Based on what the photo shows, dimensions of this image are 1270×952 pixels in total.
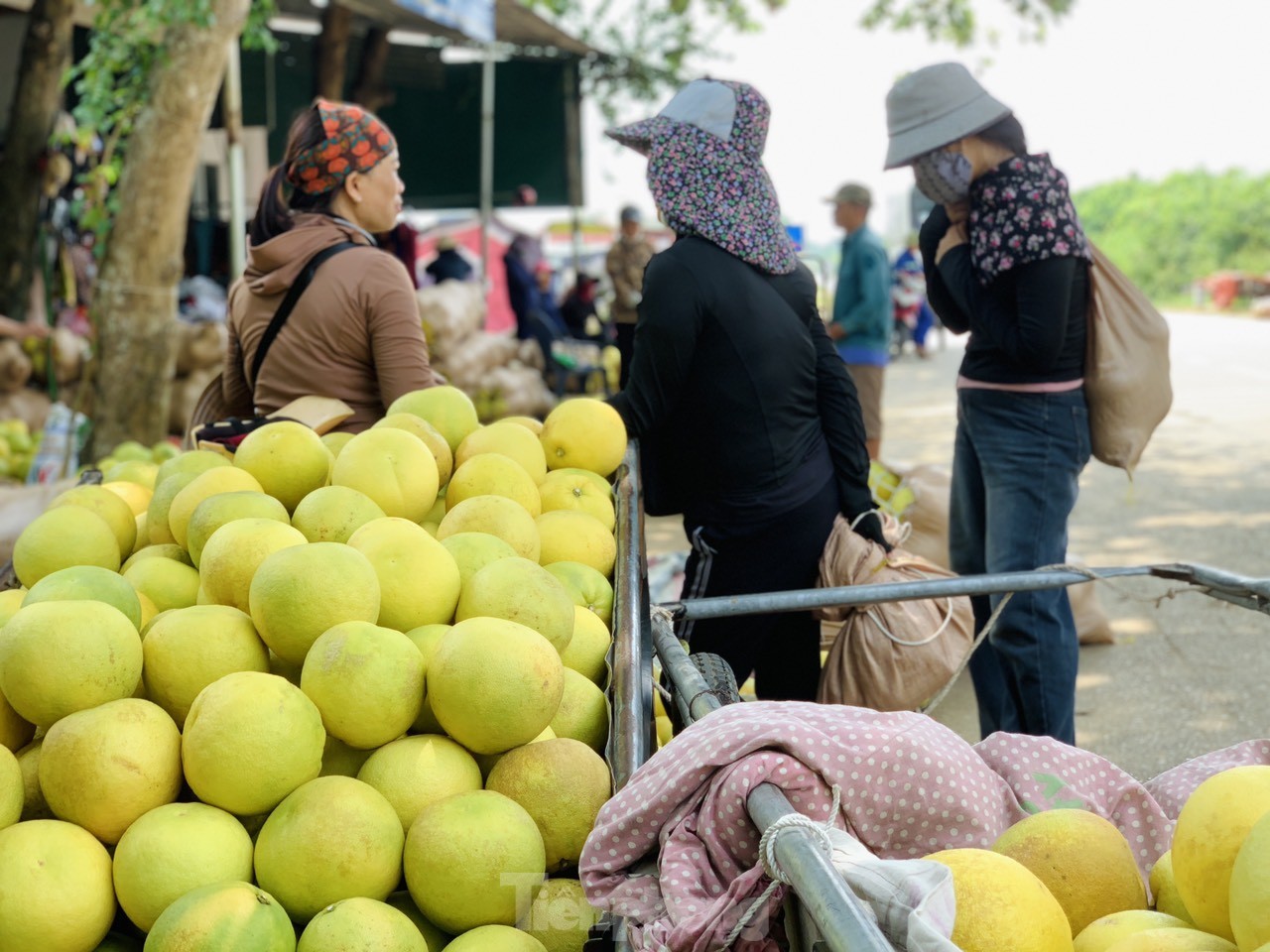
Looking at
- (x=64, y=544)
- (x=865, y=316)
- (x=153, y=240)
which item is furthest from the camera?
(x=865, y=316)

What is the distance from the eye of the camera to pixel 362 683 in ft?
5.04

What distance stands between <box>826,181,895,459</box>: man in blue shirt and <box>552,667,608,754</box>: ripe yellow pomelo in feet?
17.5

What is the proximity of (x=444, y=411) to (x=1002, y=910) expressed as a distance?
1752 millimetres

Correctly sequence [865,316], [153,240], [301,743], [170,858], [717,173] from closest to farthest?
[170,858] → [301,743] → [717,173] → [153,240] → [865,316]

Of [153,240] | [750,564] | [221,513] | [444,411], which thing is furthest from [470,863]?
[153,240]

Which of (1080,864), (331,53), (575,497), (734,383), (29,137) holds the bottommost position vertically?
(1080,864)

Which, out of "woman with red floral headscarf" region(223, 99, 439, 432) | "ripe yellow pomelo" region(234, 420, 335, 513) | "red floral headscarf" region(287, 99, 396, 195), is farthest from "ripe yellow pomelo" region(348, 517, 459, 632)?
"red floral headscarf" region(287, 99, 396, 195)

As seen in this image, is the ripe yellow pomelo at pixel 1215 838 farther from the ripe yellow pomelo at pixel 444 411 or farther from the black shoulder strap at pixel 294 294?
the black shoulder strap at pixel 294 294

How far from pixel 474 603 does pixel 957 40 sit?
14.7m

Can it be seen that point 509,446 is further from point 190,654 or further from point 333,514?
point 190,654

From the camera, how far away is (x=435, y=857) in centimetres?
143

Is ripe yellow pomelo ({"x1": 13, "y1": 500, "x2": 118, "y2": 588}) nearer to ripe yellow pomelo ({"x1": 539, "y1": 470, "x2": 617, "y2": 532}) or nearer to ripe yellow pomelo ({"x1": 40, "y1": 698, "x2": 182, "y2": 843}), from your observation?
ripe yellow pomelo ({"x1": 40, "y1": 698, "x2": 182, "y2": 843})

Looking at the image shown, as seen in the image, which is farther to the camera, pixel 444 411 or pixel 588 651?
pixel 444 411

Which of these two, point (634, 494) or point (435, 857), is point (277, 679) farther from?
point (634, 494)
